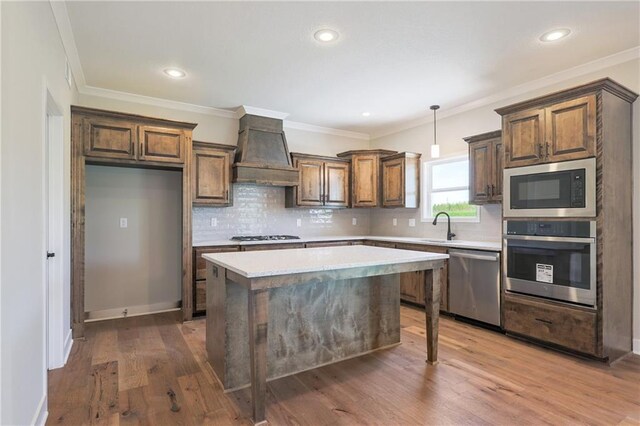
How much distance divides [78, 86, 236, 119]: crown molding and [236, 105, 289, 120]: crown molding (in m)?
0.17

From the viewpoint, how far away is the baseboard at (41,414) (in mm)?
1862

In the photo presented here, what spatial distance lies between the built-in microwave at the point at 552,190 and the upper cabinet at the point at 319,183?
2599 millimetres

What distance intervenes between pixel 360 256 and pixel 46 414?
2229 millimetres

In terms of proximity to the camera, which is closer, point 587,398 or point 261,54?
point 587,398

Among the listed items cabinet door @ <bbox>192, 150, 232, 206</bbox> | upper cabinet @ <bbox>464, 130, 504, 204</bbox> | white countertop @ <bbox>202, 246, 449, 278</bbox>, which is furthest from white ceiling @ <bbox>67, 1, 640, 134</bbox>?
white countertop @ <bbox>202, 246, 449, 278</bbox>

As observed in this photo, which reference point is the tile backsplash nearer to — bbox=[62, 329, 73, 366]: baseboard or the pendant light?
bbox=[62, 329, 73, 366]: baseboard

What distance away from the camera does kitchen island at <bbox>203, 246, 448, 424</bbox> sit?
6.72ft

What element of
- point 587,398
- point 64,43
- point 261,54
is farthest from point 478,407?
point 64,43

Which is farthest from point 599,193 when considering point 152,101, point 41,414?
point 152,101

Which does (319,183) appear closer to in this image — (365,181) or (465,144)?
(365,181)

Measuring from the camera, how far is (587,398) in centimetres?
229

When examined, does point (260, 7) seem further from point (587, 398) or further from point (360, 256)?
point (587, 398)

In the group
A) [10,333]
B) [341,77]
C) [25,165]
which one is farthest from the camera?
[341,77]

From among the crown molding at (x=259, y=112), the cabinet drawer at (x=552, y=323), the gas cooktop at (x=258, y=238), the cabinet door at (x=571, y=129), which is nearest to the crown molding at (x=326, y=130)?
the crown molding at (x=259, y=112)
